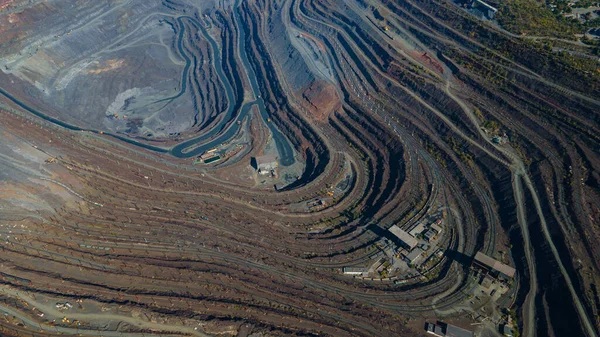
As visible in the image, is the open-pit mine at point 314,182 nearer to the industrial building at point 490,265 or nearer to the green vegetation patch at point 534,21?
the industrial building at point 490,265

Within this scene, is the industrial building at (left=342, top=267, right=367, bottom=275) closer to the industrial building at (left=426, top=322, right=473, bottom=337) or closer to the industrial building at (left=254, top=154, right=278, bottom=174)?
the industrial building at (left=426, top=322, right=473, bottom=337)

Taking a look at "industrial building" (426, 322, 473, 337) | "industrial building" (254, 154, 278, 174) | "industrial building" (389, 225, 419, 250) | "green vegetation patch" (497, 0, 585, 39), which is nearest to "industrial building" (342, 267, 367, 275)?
"industrial building" (389, 225, 419, 250)

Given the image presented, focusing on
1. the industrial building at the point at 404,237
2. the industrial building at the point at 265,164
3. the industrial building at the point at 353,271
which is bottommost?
the industrial building at the point at 353,271

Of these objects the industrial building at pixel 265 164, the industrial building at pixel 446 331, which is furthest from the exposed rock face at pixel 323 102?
the industrial building at pixel 446 331

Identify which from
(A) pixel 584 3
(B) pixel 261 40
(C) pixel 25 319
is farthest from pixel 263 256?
(A) pixel 584 3

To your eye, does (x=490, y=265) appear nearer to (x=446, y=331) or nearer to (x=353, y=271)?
(x=446, y=331)
